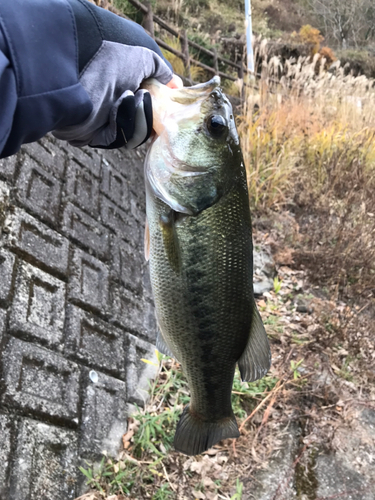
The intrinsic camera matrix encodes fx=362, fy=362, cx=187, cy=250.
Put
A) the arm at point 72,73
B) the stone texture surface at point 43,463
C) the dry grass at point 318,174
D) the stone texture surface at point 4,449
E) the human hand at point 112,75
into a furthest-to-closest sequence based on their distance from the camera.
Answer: the dry grass at point 318,174, the stone texture surface at point 43,463, the stone texture surface at point 4,449, the human hand at point 112,75, the arm at point 72,73

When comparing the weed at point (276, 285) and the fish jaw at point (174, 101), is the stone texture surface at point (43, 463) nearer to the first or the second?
the fish jaw at point (174, 101)

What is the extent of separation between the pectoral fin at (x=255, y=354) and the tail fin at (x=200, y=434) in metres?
0.31

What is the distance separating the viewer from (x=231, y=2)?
18.5 m

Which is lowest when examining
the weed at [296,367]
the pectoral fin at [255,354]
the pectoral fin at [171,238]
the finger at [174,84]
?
the weed at [296,367]

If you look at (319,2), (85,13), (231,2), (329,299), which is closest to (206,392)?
(85,13)

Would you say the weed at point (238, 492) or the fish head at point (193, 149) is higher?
the fish head at point (193, 149)

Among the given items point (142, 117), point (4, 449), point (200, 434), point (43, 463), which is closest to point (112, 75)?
point (142, 117)

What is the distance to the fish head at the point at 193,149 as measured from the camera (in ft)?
4.53

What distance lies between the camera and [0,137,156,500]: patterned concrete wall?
1.97m

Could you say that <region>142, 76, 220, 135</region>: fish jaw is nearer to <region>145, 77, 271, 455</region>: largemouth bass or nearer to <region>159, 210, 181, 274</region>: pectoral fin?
<region>145, 77, 271, 455</region>: largemouth bass

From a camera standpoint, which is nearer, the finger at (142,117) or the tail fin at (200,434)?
the finger at (142,117)

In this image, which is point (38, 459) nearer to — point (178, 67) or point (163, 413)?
point (163, 413)

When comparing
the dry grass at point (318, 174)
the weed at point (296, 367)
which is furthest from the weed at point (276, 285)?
the weed at point (296, 367)

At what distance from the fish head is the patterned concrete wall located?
1259 millimetres
